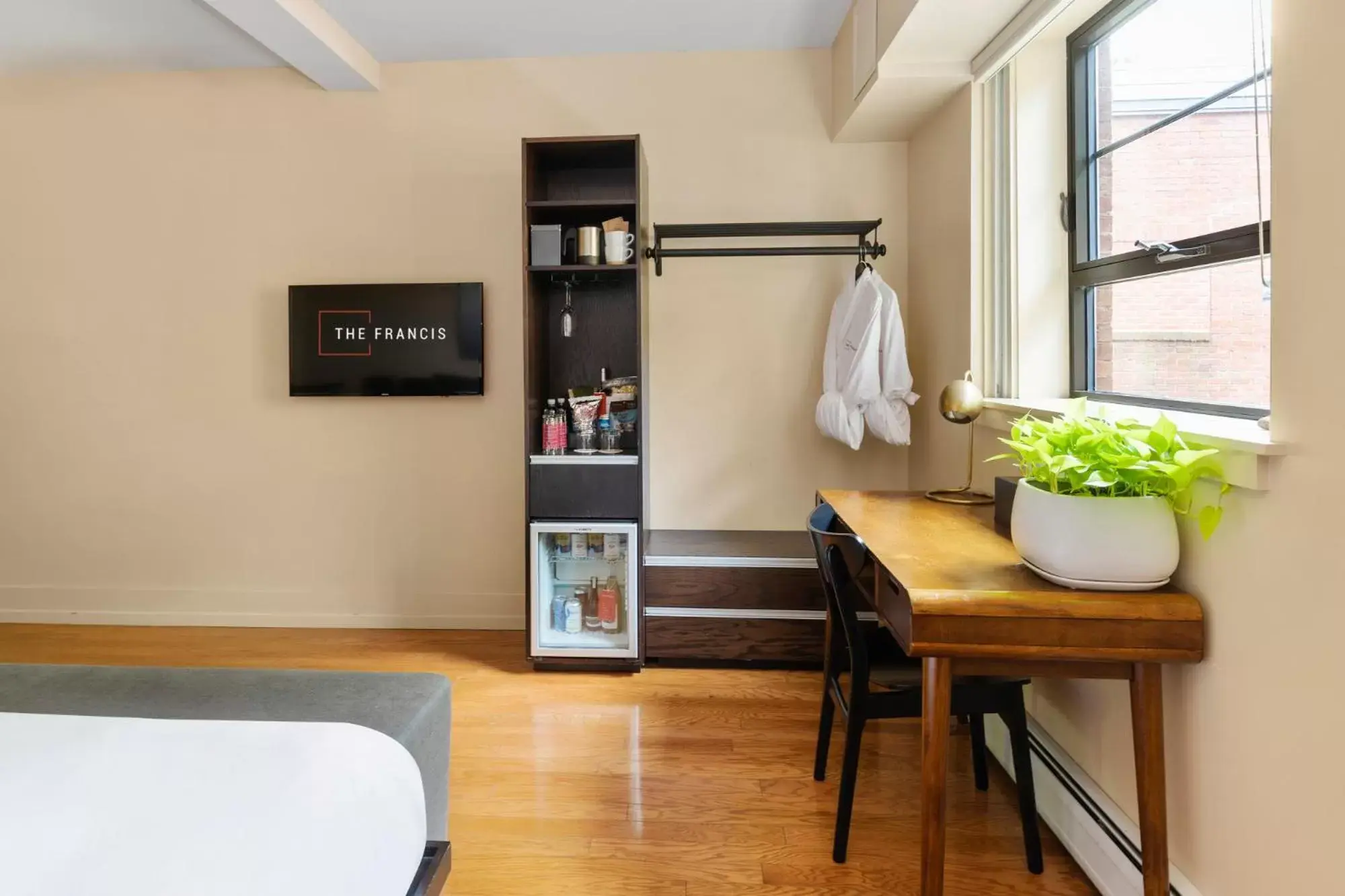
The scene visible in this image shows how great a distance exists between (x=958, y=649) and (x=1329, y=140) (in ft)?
3.13

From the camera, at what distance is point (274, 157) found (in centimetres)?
325

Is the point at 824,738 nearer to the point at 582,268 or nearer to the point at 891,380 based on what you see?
the point at 891,380

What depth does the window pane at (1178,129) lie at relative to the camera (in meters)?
1.48

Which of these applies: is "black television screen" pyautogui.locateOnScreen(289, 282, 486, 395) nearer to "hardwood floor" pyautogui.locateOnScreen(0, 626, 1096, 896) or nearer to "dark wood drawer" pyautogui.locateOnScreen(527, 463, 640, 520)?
"dark wood drawer" pyautogui.locateOnScreen(527, 463, 640, 520)

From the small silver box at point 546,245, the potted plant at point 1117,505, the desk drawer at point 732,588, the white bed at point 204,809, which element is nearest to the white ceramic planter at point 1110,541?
the potted plant at point 1117,505

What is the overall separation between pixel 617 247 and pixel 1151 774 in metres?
2.22

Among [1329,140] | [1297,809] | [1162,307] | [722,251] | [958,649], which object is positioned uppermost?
[722,251]

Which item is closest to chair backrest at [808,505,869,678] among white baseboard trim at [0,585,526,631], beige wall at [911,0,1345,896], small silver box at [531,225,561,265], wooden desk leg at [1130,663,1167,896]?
wooden desk leg at [1130,663,1167,896]

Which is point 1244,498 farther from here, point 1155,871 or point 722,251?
point 722,251

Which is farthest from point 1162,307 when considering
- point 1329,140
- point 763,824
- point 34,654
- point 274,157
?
point 34,654

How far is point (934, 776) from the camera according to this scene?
1.34 meters

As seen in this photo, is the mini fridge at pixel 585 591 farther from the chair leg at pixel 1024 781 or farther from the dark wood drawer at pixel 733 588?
the chair leg at pixel 1024 781

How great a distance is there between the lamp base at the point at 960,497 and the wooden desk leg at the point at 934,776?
2.79ft

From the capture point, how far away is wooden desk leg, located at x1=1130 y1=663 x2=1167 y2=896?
4.28 ft
